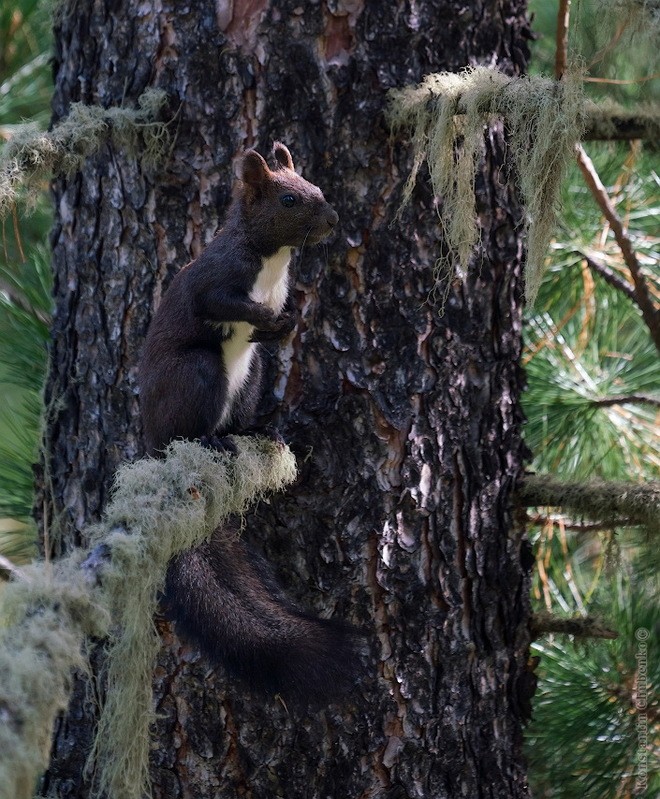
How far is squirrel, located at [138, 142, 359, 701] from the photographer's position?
1903mm

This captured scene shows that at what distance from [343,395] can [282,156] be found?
0.53 m

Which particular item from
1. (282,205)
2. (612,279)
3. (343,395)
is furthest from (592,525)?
(282,205)

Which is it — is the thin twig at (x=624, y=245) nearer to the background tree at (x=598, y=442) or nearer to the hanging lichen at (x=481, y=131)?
the background tree at (x=598, y=442)

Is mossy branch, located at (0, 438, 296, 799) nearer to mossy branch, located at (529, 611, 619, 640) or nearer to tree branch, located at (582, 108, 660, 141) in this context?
mossy branch, located at (529, 611, 619, 640)

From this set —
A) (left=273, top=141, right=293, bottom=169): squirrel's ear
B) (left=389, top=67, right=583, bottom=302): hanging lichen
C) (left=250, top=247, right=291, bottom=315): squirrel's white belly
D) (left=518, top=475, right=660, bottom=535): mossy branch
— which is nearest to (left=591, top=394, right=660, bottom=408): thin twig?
(left=518, top=475, right=660, bottom=535): mossy branch

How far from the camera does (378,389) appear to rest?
216 centimetres

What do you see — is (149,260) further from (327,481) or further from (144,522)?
(144,522)

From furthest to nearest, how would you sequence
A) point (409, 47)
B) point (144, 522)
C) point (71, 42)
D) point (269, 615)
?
point (71, 42)
point (409, 47)
point (269, 615)
point (144, 522)

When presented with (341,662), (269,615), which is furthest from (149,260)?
(341,662)

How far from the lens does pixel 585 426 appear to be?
9.34 ft

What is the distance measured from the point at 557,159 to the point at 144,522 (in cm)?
99

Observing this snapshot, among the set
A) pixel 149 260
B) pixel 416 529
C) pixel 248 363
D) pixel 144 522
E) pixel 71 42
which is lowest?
pixel 144 522

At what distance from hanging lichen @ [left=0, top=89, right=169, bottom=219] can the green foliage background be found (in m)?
0.27

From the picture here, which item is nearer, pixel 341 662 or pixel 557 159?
pixel 341 662
